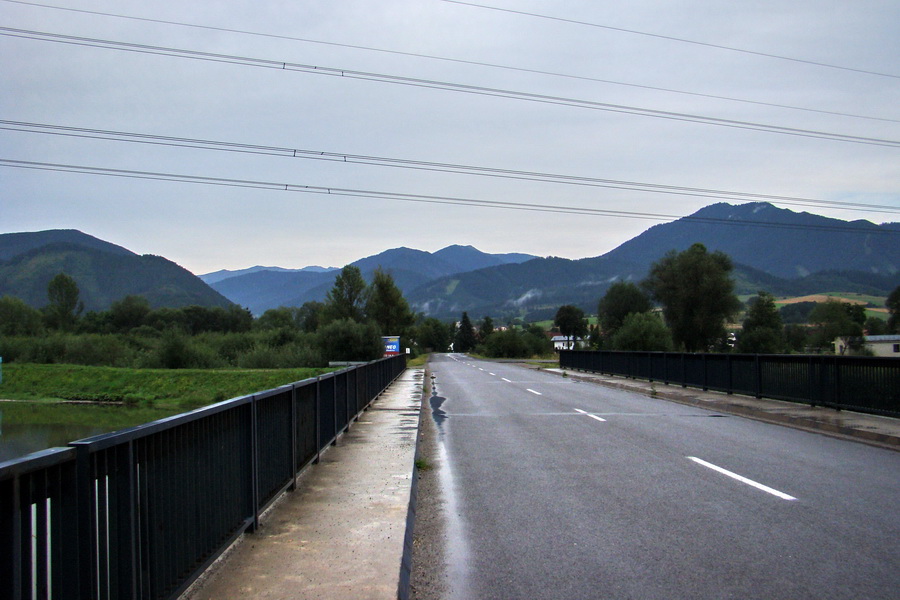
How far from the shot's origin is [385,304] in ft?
271

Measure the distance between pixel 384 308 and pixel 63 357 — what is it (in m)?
33.0

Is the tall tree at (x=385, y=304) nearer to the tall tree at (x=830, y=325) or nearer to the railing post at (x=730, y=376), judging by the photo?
the railing post at (x=730, y=376)

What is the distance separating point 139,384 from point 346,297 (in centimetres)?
3300

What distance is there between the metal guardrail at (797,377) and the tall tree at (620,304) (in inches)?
3238

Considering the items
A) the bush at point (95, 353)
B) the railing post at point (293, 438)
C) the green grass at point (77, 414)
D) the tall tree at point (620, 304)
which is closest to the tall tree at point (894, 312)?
the tall tree at point (620, 304)

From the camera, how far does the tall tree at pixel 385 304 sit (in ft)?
270

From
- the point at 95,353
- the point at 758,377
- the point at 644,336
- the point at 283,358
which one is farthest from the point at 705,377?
the point at 95,353

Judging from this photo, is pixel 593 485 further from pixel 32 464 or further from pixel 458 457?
pixel 32 464

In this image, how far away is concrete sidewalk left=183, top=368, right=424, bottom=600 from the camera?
4.93 metres

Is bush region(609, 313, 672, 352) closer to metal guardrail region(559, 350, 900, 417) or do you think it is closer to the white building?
metal guardrail region(559, 350, 900, 417)

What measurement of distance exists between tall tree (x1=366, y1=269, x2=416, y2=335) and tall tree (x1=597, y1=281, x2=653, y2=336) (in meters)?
39.3

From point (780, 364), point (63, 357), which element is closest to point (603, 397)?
point (780, 364)

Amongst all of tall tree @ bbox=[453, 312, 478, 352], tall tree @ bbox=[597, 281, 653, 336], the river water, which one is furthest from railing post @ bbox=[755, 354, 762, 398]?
tall tree @ bbox=[453, 312, 478, 352]

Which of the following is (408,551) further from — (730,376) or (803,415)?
(730,376)
